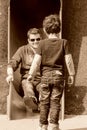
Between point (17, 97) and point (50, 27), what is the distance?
5.35 feet

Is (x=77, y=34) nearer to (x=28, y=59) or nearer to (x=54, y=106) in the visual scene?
(x=28, y=59)

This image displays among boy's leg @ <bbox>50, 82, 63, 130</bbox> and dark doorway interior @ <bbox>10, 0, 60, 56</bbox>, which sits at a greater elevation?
dark doorway interior @ <bbox>10, 0, 60, 56</bbox>

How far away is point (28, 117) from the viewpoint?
607cm

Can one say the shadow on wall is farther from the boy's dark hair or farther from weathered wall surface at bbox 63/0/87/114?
the boy's dark hair

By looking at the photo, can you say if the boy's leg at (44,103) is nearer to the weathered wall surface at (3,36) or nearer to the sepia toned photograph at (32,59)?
the sepia toned photograph at (32,59)

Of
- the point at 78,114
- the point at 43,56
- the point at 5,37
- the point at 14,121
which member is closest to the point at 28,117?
the point at 14,121

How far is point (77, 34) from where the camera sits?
6316mm

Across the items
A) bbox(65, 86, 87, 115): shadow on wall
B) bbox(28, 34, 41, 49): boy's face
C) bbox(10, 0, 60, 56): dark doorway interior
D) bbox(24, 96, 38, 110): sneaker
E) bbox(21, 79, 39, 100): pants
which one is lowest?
bbox(65, 86, 87, 115): shadow on wall

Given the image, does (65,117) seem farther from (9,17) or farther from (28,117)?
(9,17)

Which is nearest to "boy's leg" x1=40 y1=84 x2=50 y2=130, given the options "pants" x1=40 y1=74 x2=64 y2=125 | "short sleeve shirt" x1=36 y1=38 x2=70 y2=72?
"pants" x1=40 y1=74 x2=64 y2=125

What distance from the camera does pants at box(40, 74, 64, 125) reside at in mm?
4766

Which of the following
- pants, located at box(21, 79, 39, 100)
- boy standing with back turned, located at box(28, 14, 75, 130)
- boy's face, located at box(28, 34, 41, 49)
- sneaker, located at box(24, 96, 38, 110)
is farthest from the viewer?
boy's face, located at box(28, 34, 41, 49)

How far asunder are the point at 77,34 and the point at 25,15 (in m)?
0.82

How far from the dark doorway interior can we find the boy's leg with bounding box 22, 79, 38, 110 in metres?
0.62
